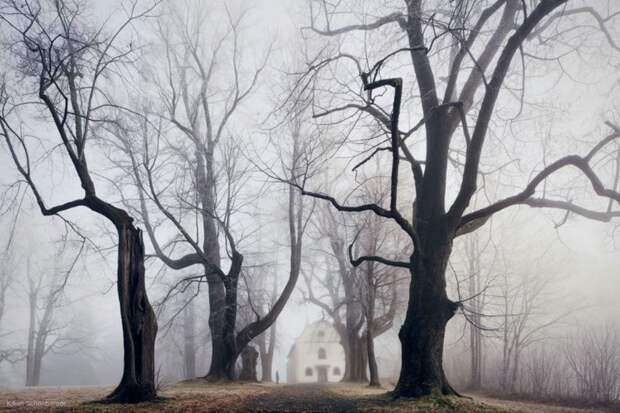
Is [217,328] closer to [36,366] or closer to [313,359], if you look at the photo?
[36,366]

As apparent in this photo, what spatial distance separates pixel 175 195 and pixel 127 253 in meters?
5.72

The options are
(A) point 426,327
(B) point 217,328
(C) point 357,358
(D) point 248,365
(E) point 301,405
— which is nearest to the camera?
(E) point 301,405

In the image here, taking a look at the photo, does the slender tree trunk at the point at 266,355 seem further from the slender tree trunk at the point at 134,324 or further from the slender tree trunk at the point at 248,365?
the slender tree trunk at the point at 134,324

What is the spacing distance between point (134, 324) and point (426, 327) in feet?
16.2

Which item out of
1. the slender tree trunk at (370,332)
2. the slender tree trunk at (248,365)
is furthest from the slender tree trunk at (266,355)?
the slender tree trunk at (370,332)

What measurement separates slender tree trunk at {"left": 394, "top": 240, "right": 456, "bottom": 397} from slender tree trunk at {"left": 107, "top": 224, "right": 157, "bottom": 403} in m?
4.21

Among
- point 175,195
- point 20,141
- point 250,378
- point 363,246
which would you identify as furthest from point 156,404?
point 363,246

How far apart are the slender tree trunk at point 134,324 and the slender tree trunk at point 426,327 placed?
4.21 m

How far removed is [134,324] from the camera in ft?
22.3

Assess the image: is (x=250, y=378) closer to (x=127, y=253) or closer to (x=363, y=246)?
(x=363, y=246)

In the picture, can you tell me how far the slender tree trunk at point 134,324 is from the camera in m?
6.55

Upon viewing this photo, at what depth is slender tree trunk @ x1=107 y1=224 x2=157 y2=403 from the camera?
6.55 m

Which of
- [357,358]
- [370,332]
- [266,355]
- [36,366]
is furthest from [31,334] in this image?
[370,332]

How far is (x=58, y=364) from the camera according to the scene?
147 feet
